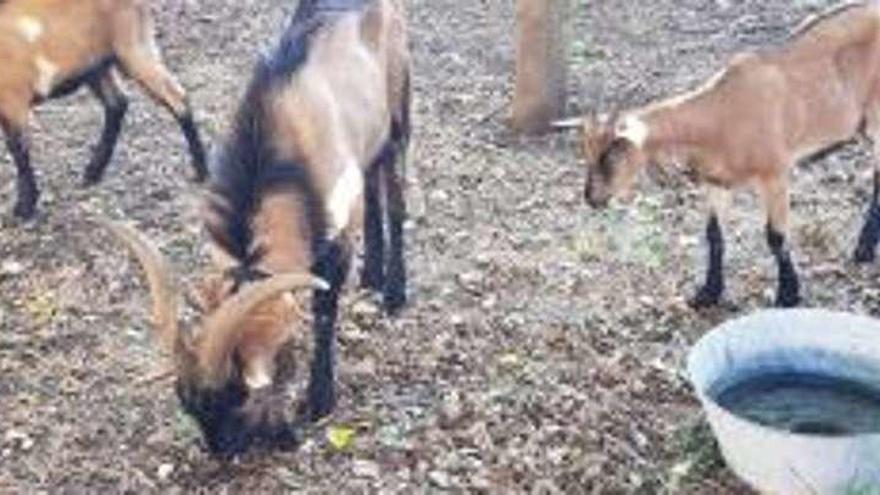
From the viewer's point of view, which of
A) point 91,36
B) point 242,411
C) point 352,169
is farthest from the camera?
point 91,36

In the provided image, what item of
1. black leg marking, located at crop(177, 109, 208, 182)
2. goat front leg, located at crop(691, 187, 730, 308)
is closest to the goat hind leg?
goat front leg, located at crop(691, 187, 730, 308)

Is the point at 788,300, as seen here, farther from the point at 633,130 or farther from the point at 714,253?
the point at 633,130

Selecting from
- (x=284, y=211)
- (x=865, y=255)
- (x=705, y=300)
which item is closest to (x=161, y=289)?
(x=284, y=211)

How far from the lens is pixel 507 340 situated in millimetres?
6133

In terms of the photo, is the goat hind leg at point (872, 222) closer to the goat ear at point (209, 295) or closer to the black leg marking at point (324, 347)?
the black leg marking at point (324, 347)

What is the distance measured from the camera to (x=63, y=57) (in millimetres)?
7086

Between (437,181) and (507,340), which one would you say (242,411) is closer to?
(507,340)

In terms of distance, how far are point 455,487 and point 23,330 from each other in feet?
6.90

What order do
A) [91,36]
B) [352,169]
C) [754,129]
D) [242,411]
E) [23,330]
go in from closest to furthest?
1. [242,411]
2. [352,169]
3. [754,129]
4. [23,330]
5. [91,36]

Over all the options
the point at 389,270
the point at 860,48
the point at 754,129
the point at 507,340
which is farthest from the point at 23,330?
the point at 860,48

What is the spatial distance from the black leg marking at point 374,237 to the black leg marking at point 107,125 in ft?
5.72

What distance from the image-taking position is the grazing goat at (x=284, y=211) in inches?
191

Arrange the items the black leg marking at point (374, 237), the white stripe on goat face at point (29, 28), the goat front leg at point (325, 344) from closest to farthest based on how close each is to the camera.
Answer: the goat front leg at point (325, 344), the black leg marking at point (374, 237), the white stripe on goat face at point (29, 28)

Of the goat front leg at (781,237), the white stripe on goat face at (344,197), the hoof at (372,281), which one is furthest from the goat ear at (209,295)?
the goat front leg at (781,237)
